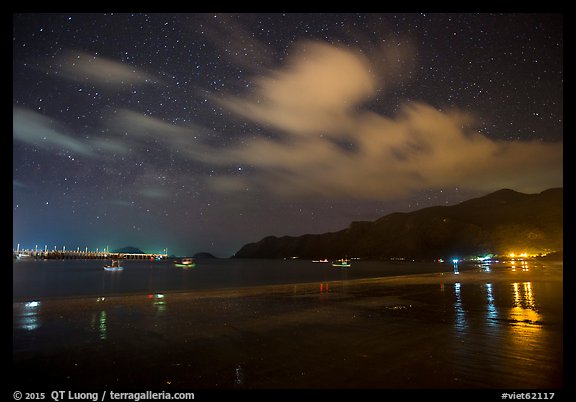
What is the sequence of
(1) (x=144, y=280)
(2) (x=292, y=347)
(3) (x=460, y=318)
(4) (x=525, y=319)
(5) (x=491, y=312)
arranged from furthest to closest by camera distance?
(1) (x=144, y=280) → (5) (x=491, y=312) → (3) (x=460, y=318) → (4) (x=525, y=319) → (2) (x=292, y=347)

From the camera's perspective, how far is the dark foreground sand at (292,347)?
8578 mm

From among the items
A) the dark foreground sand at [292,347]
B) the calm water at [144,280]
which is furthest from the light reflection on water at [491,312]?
the calm water at [144,280]

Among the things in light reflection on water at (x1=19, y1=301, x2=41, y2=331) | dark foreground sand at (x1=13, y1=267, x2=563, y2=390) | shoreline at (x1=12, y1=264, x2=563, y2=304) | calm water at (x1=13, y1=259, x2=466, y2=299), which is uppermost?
dark foreground sand at (x1=13, y1=267, x2=563, y2=390)

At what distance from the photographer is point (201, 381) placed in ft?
28.4

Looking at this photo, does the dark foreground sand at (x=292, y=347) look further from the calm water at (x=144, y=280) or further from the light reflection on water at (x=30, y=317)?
the calm water at (x=144, y=280)

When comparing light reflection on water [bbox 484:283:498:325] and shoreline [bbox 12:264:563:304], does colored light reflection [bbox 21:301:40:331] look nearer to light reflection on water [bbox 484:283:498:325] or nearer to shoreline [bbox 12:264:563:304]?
shoreline [bbox 12:264:563:304]

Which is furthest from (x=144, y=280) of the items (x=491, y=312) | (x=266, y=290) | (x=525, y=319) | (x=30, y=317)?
(x=525, y=319)

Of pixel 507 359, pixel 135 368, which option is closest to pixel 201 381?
pixel 135 368

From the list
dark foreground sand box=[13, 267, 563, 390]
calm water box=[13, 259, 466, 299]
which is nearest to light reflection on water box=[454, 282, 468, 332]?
dark foreground sand box=[13, 267, 563, 390]

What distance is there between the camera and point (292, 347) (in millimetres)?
11641

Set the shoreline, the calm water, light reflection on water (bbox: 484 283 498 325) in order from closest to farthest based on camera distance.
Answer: light reflection on water (bbox: 484 283 498 325), the shoreline, the calm water

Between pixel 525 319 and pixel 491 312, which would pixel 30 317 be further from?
pixel 525 319

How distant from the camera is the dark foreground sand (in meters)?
8.58
